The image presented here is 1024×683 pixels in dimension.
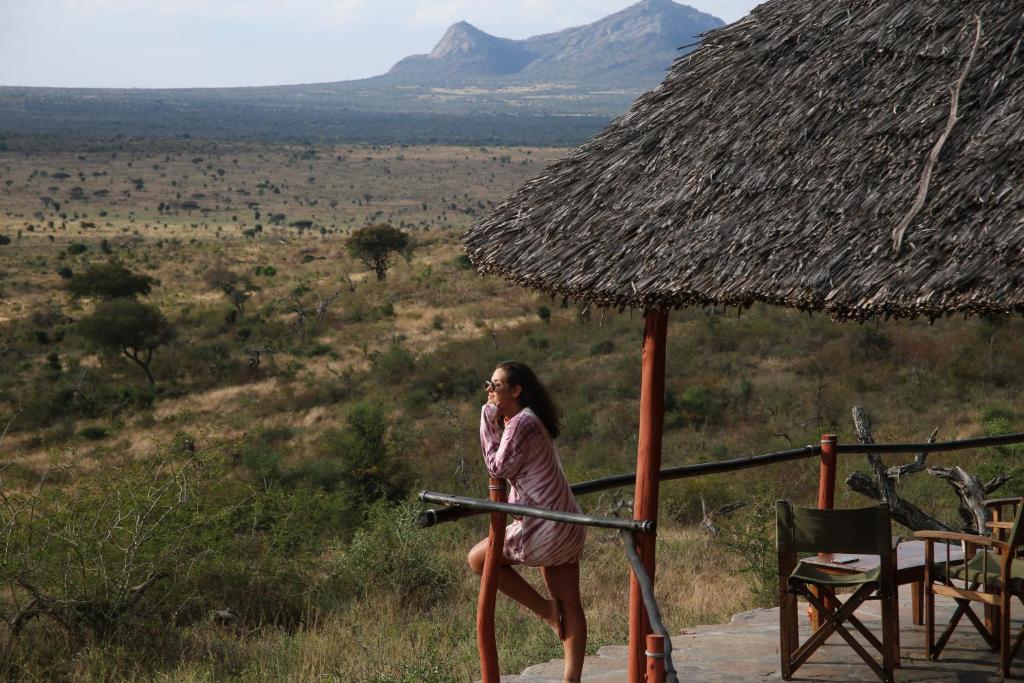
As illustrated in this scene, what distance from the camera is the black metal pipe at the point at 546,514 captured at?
4.16 m

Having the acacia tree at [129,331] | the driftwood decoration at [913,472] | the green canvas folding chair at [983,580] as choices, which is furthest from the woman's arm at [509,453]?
the acacia tree at [129,331]

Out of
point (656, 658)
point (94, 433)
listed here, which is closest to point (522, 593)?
point (656, 658)

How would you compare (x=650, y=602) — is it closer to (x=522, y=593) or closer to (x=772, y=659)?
(x=522, y=593)

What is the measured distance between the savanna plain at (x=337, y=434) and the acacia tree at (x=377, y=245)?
2.53ft

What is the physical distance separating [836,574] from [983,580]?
528 millimetres

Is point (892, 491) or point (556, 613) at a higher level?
point (556, 613)

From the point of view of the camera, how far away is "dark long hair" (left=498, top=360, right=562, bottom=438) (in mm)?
4723

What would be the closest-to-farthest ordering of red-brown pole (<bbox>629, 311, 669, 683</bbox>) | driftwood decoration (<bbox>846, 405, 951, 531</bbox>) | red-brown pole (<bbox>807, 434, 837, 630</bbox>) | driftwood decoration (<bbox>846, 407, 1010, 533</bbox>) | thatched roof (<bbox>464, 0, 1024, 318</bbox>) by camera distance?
thatched roof (<bbox>464, 0, 1024, 318</bbox>) < red-brown pole (<bbox>629, 311, 669, 683</bbox>) < red-brown pole (<bbox>807, 434, 837, 630</bbox>) < driftwood decoration (<bbox>846, 407, 1010, 533</bbox>) < driftwood decoration (<bbox>846, 405, 951, 531</bbox>)

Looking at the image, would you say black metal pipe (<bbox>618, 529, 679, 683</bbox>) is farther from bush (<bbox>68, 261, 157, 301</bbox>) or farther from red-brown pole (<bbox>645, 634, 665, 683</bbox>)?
bush (<bbox>68, 261, 157, 301</bbox>)

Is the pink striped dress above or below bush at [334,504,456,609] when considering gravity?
above

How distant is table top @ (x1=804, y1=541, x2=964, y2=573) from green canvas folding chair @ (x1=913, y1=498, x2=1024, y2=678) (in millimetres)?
72

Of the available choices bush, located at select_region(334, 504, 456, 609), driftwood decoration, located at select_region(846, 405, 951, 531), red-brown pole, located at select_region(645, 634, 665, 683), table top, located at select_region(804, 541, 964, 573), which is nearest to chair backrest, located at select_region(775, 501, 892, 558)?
table top, located at select_region(804, 541, 964, 573)

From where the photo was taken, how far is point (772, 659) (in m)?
5.38

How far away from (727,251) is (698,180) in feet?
1.57
